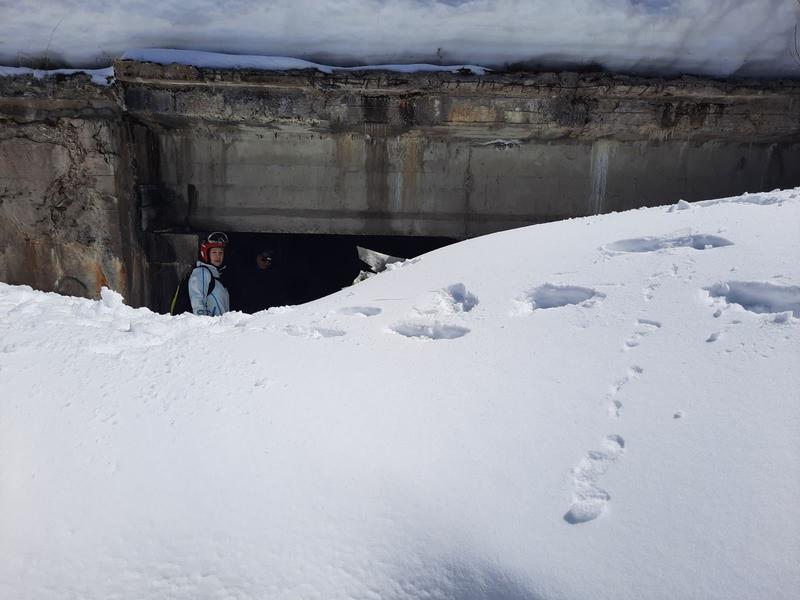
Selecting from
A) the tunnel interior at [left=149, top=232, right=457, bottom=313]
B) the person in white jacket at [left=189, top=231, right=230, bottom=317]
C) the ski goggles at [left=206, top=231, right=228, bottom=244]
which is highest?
the ski goggles at [left=206, top=231, right=228, bottom=244]

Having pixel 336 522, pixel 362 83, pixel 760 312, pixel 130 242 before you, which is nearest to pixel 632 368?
pixel 760 312

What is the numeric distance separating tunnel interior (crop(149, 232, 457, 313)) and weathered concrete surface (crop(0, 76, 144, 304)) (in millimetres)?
299

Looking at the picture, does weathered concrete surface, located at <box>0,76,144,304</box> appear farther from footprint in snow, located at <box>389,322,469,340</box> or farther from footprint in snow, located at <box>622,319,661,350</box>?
footprint in snow, located at <box>622,319,661,350</box>

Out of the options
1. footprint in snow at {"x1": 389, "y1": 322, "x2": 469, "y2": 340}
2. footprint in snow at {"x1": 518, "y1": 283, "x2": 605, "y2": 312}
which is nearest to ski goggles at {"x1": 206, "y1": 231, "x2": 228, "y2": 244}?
footprint in snow at {"x1": 389, "y1": 322, "x2": 469, "y2": 340}

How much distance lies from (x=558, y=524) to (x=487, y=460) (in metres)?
0.24

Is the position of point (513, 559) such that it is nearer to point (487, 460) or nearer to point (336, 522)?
point (487, 460)

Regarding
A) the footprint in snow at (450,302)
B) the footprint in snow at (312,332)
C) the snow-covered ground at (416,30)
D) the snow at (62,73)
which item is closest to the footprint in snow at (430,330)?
the footprint in snow at (450,302)

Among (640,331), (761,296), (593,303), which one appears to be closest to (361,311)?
(593,303)

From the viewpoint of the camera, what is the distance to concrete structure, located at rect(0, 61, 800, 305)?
429 cm

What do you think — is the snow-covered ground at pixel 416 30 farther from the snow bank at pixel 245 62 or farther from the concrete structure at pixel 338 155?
the concrete structure at pixel 338 155

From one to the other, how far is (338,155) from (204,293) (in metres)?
1.59

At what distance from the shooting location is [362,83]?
4246mm

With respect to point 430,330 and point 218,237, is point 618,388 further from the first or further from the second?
point 218,237

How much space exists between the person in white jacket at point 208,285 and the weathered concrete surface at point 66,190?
0.79 m
